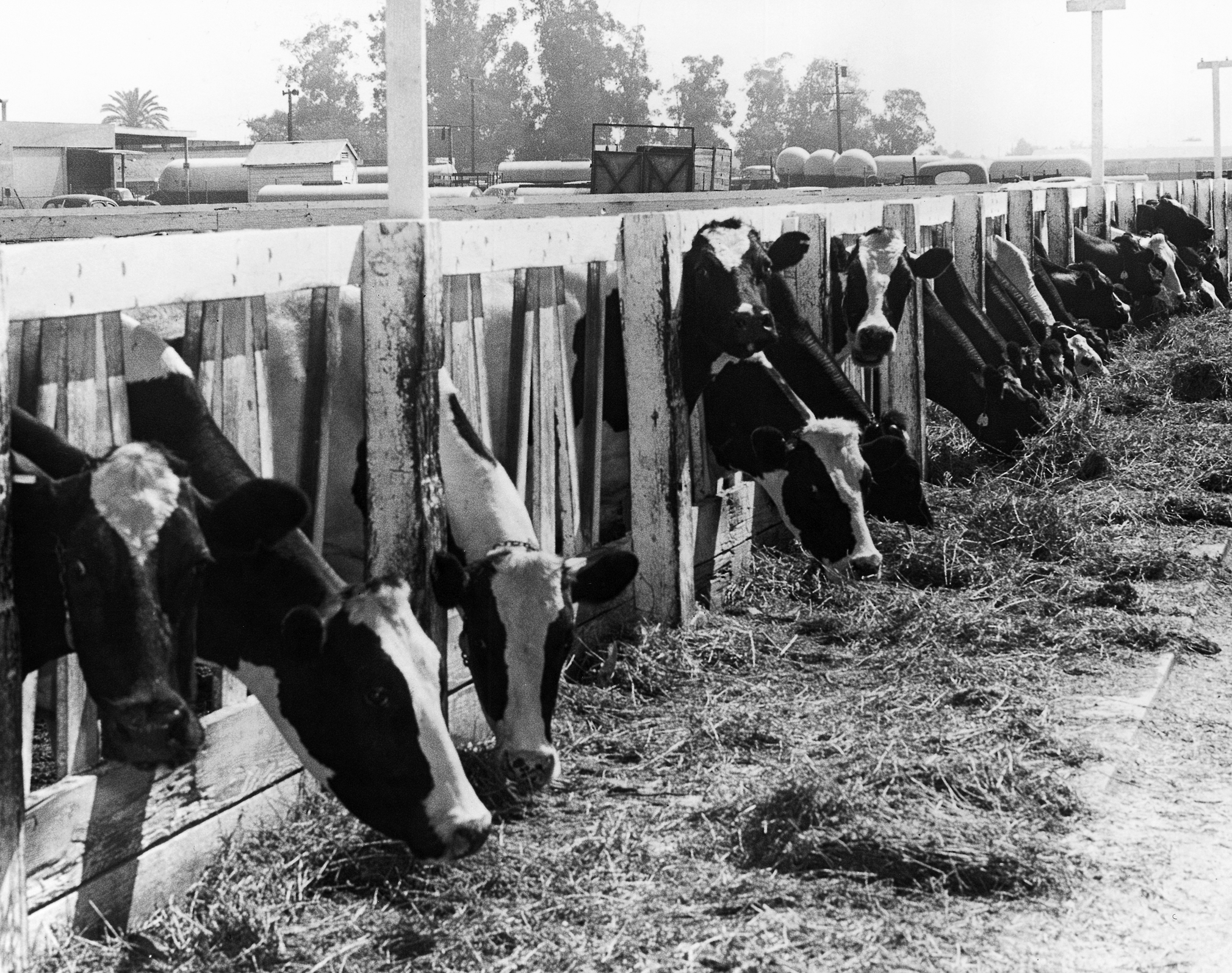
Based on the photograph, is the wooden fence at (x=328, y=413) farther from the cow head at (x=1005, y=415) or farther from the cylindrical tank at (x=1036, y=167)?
the cylindrical tank at (x=1036, y=167)

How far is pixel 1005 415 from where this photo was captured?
386 inches

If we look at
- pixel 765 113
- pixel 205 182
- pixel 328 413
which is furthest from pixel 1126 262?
pixel 765 113

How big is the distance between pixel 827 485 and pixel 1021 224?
24.1 feet

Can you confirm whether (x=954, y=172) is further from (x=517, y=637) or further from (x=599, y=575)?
(x=517, y=637)

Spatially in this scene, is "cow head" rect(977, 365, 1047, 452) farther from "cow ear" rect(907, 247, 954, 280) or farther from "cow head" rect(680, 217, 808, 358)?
"cow head" rect(680, 217, 808, 358)

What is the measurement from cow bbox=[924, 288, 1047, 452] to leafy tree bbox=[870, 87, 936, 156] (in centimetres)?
14085

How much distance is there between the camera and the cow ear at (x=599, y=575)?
15.6ft

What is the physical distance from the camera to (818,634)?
6.71 metres

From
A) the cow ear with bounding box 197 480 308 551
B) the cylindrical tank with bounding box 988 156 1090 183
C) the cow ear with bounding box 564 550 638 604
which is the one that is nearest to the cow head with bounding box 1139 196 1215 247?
the cow ear with bounding box 564 550 638 604

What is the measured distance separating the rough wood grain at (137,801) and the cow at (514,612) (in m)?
0.63

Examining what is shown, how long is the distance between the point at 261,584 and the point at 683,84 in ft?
410

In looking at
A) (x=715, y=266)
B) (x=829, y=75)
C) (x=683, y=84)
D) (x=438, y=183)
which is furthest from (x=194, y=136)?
(x=715, y=266)

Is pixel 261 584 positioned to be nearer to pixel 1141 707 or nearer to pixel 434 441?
pixel 434 441

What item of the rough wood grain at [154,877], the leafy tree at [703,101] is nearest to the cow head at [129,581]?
the rough wood grain at [154,877]
